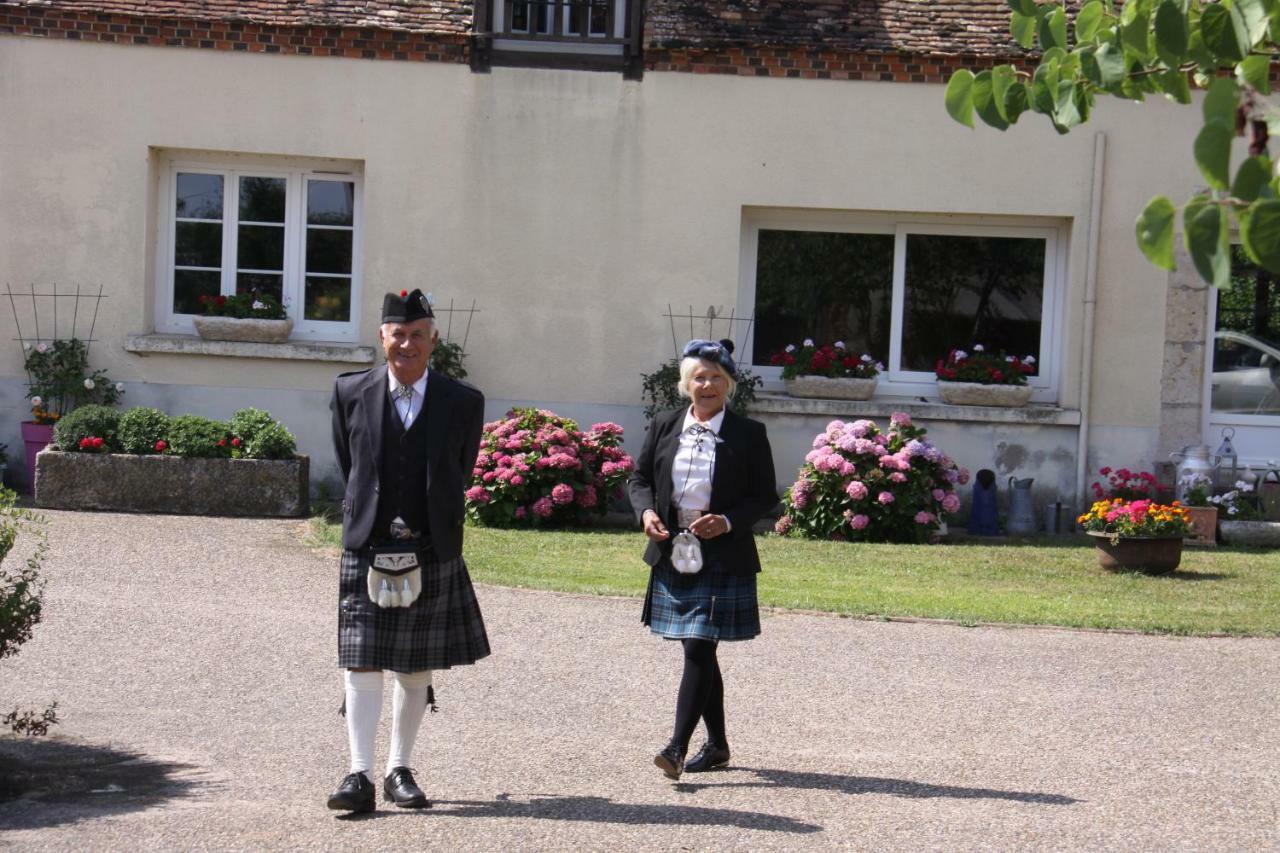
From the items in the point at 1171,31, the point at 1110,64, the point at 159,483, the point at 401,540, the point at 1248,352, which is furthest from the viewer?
the point at 1248,352

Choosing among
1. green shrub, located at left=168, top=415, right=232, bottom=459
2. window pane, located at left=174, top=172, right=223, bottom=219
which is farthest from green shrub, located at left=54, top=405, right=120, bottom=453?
window pane, located at left=174, top=172, right=223, bottom=219

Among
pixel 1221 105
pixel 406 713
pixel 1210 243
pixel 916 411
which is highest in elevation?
pixel 1221 105

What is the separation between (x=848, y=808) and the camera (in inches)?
211

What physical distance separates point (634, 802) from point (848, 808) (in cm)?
74

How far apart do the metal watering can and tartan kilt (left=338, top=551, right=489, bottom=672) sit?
29.0ft

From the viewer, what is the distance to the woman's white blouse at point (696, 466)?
227 inches

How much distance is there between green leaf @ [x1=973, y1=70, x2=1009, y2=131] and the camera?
397 cm

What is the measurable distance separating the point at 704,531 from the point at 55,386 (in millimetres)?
9435

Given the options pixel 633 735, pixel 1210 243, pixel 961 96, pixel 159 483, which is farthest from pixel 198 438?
pixel 1210 243

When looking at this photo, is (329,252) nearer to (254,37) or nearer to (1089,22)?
(254,37)

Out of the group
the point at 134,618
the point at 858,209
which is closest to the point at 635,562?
the point at 134,618

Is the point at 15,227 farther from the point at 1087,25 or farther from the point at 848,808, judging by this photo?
the point at 1087,25

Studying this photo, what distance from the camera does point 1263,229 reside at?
2.56 m

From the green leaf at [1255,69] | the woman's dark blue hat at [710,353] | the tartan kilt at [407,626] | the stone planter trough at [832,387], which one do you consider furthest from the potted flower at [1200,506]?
the green leaf at [1255,69]
